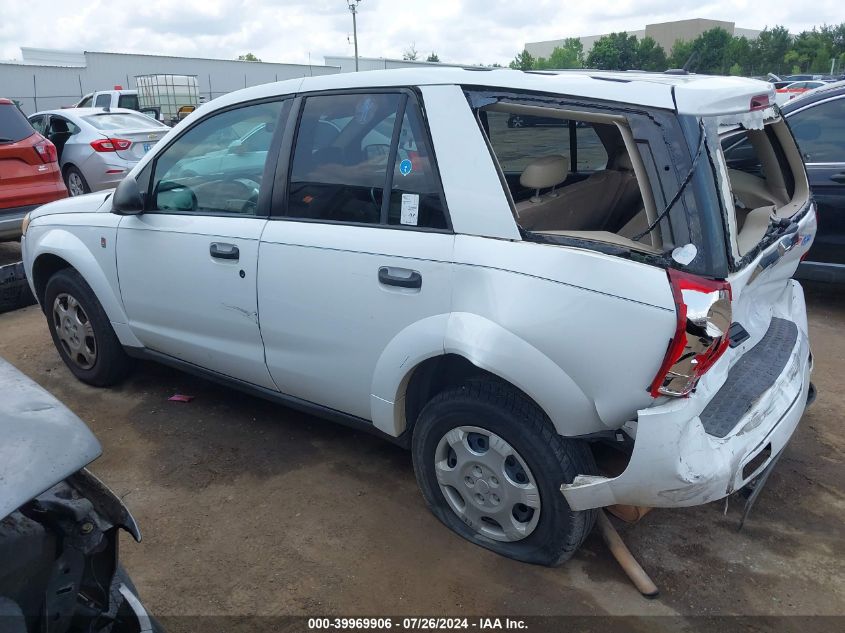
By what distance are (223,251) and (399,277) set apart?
106cm

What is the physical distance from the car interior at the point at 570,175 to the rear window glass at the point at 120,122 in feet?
29.8

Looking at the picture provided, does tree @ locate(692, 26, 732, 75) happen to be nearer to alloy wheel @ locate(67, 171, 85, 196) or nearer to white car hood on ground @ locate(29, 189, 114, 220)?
alloy wheel @ locate(67, 171, 85, 196)

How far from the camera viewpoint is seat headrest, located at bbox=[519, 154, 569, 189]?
306cm

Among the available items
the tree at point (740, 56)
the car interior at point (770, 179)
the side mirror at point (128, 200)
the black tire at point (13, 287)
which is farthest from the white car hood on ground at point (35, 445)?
the tree at point (740, 56)

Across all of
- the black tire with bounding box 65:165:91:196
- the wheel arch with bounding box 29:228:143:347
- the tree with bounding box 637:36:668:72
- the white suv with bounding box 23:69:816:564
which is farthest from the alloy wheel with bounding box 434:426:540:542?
the tree with bounding box 637:36:668:72

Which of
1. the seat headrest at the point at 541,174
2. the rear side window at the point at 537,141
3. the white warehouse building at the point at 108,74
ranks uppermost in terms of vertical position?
the white warehouse building at the point at 108,74

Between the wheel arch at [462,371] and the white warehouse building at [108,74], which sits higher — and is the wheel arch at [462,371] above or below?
below

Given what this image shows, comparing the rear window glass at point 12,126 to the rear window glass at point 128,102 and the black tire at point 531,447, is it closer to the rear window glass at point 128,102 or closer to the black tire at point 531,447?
the black tire at point 531,447

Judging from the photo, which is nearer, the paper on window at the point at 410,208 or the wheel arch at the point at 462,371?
the wheel arch at the point at 462,371

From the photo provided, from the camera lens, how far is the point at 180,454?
3744mm

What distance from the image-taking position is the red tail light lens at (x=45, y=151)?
752 centimetres

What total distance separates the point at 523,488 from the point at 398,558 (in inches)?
25.1

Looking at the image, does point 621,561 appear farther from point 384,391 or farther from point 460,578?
point 384,391

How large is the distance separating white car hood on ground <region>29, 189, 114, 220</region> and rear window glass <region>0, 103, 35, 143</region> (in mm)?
3522
